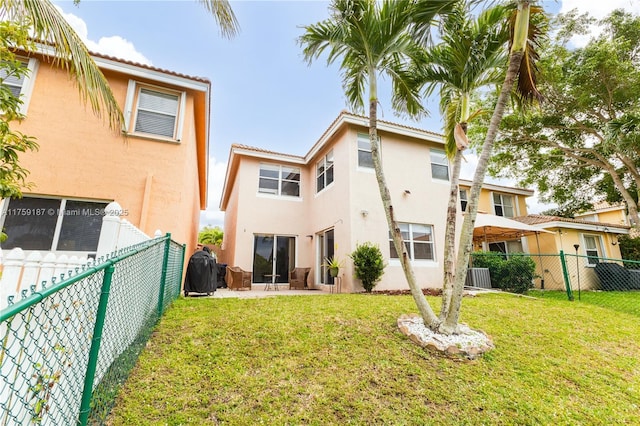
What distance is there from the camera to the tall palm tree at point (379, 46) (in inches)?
187

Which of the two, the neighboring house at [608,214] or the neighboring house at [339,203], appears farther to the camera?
the neighboring house at [608,214]

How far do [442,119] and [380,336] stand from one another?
5.46 meters

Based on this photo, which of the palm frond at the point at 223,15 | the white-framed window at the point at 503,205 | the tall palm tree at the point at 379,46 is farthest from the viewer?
the white-framed window at the point at 503,205

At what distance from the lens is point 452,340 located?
429 cm

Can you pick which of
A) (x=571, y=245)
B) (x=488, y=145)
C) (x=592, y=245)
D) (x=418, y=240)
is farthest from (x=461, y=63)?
(x=592, y=245)

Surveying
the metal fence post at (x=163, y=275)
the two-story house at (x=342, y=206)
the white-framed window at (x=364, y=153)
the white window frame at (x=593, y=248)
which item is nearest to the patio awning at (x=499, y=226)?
the two-story house at (x=342, y=206)

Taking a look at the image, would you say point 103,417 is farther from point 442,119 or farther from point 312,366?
point 442,119

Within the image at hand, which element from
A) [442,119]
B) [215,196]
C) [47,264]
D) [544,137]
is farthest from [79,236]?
[544,137]

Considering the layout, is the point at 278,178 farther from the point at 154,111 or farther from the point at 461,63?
the point at 461,63

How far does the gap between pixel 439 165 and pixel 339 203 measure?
5389 millimetres

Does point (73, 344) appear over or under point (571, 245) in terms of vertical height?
under

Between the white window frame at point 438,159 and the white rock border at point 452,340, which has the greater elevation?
the white window frame at point 438,159

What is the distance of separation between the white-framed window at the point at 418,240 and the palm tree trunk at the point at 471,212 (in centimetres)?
659

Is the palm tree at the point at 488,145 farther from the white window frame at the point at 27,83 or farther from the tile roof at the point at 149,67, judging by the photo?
the white window frame at the point at 27,83
